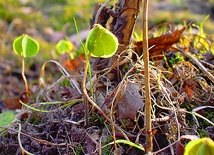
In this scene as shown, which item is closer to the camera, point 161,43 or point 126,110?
point 126,110

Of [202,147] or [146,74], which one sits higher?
[146,74]

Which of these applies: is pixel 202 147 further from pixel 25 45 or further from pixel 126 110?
pixel 25 45

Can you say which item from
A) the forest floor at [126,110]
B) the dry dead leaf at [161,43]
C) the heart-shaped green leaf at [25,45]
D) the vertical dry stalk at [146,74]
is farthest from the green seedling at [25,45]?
the vertical dry stalk at [146,74]

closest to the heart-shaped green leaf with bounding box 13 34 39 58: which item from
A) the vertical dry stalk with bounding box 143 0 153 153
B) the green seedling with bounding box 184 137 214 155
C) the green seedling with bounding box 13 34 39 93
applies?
the green seedling with bounding box 13 34 39 93

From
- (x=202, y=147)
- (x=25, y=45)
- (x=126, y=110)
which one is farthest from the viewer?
(x=25, y=45)

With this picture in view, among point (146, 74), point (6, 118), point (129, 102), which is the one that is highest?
point (146, 74)

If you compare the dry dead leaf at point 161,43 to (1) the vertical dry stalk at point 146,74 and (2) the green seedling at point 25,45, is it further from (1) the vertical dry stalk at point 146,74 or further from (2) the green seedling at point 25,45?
(1) the vertical dry stalk at point 146,74

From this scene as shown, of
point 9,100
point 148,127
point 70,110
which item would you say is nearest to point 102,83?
point 70,110

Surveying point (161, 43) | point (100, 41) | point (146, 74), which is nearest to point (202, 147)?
point (146, 74)
